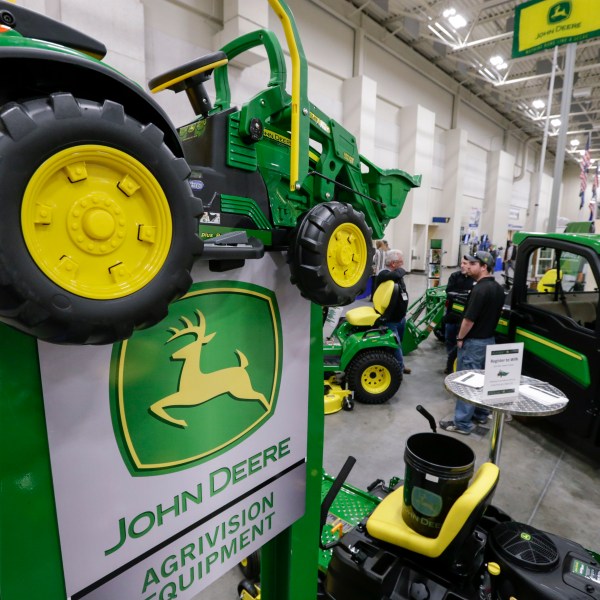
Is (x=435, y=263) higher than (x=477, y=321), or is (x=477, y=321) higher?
(x=435, y=263)

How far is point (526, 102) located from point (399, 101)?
8.29 metres

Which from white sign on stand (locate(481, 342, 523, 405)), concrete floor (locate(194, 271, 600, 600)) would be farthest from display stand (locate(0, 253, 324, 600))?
concrete floor (locate(194, 271, 600, 600))

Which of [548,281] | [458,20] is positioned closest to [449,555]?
[548,281]

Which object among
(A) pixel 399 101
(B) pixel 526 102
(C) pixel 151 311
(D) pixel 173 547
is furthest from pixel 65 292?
(B) pixel 526 102

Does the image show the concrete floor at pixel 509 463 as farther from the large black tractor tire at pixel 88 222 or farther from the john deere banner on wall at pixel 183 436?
the large black tractor tire at pixel 88 222

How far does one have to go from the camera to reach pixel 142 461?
90 centimetres

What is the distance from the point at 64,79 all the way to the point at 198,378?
676 millimetres

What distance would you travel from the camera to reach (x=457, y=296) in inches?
220

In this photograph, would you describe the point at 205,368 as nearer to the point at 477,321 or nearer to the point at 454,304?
the point at 477,321

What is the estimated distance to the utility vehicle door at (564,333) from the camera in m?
3.37

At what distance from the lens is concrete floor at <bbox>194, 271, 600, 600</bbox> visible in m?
2.86

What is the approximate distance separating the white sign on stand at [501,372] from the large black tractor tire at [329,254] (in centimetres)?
149

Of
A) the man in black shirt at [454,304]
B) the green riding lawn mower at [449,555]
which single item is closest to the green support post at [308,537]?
the green riding lawn mower at [449,555]

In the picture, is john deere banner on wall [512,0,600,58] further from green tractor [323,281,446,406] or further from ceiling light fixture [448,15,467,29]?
ceiling light fixture [448,15,467,29]
